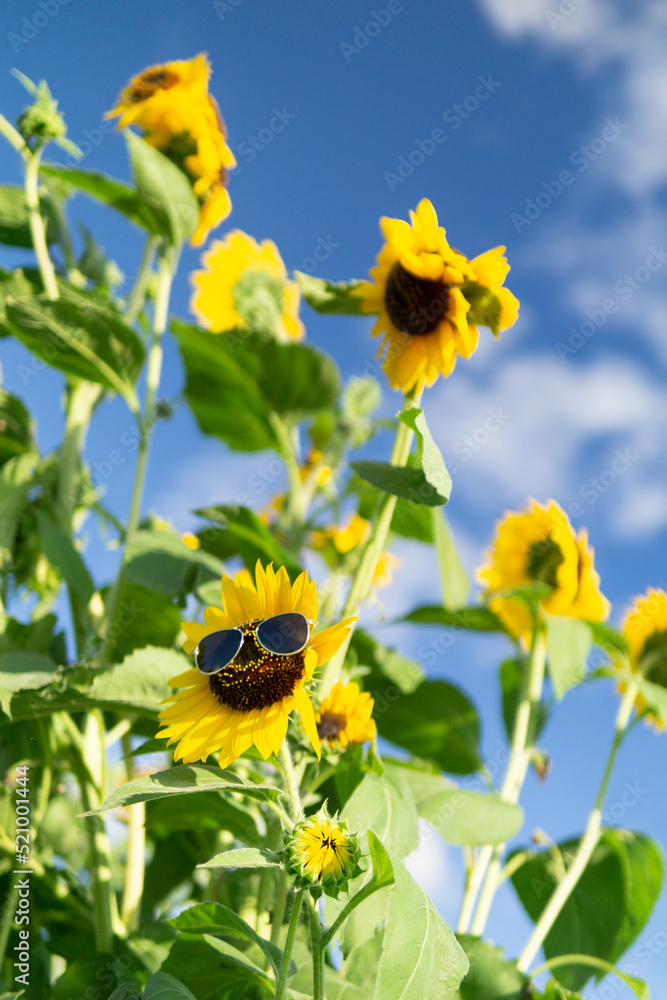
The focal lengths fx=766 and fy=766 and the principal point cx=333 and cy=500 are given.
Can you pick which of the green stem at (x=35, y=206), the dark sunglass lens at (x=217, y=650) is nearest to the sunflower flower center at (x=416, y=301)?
the dark sunglass lens at (x=217, y=650)

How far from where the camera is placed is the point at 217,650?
579mm

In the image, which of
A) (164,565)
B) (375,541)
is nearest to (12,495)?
(164,565)

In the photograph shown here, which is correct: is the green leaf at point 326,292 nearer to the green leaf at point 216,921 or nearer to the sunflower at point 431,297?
the sunflower at point 431,297

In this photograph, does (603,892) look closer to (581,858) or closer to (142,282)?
(581,858)

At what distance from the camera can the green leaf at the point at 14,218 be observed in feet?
4.06

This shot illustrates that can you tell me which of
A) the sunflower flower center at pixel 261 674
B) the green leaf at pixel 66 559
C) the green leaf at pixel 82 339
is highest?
the green leaf at pixel 82 339

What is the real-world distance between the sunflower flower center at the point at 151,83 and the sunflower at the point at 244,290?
0.44 meters

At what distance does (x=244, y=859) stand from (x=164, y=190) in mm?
925

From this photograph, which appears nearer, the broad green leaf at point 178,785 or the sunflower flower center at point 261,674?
the broad green leaf at point 178,785

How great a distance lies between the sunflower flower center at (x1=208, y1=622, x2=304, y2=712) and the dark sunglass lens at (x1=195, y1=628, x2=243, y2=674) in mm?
13

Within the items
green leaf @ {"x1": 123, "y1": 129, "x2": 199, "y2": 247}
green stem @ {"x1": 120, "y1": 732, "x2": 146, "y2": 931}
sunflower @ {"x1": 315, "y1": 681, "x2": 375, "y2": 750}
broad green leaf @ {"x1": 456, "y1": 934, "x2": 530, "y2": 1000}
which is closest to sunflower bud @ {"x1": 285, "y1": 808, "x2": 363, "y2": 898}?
sunflower @ {"x1": 315, "y1": 681, "x2": 375, "y2": 750}

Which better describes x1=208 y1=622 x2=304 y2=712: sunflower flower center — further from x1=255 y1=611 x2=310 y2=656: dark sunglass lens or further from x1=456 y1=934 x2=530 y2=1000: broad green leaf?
x1=456 y1=934 x2=530 y2=1000: broad green leaf

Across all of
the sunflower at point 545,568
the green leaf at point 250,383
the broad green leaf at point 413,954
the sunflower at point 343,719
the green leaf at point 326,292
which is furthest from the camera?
the green leaf at point 250,383

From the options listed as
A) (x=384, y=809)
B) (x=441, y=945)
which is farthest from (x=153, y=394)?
(x=441, y=945)
